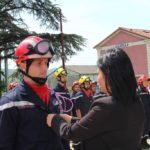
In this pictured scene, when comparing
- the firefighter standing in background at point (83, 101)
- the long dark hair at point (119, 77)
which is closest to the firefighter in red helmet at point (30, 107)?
the long dark hair at point (119, 77)

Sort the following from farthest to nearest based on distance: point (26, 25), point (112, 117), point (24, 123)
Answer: point (26, 25) → point (24, 123) → point (112, 117)

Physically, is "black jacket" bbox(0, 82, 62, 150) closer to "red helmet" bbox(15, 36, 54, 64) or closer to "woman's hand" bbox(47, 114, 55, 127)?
"woman's hand" bbox(47, 114, 55, 127)

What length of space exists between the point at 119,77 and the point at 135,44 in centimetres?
4337

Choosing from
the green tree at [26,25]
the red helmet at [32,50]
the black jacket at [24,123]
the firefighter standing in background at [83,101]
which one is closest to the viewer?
the black jacket at [24,123]

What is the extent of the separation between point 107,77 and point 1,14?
22.5 meters

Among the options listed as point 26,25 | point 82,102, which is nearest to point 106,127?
point 82,102

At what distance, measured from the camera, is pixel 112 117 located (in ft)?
8.89

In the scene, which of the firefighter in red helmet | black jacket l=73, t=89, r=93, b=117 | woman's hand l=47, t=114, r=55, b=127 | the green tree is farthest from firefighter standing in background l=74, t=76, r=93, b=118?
the green tree

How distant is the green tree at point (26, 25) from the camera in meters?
24.7

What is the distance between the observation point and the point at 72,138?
9.14 ft

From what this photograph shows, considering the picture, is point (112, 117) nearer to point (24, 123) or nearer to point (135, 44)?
point (24, 123)

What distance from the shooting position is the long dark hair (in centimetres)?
279

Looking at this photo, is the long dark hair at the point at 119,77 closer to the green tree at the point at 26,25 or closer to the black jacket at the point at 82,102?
the black jacket at the point at 82,102

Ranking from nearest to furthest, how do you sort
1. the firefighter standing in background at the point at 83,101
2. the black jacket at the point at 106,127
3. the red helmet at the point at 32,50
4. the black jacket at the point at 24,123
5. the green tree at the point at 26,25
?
the black jacket at the point at 106,127 → the black jacket at the point at 24,123 → the red helmet at the point at 32,50 → the firefighter standing in background at the point at 83,101 → the green tree at the point at 26,25
